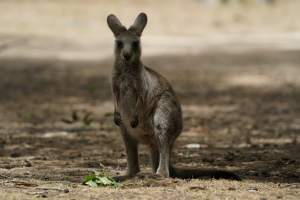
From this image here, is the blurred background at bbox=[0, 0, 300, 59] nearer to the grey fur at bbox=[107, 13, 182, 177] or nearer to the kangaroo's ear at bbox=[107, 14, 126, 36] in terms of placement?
the kangaroo's ear at bbox=[107, 14, 126, 36]

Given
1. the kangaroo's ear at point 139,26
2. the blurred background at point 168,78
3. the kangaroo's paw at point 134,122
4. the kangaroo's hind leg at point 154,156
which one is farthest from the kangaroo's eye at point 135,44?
the blurred background at point 168,78

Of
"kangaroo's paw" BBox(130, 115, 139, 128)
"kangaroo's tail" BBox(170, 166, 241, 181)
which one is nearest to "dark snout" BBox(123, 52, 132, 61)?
"kangaroo's paw" BBox(130, 115, 139, 128)

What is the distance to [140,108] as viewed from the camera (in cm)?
700

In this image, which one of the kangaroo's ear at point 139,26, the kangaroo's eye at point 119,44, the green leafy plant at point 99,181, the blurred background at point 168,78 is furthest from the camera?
the blurred background at point 168,78

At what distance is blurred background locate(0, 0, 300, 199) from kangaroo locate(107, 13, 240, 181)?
1.89 feet

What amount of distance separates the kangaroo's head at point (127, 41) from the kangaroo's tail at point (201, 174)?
96cm

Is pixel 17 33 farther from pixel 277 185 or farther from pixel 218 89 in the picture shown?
pixel 277 185

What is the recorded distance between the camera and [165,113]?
696cm

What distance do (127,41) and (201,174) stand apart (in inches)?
47.6

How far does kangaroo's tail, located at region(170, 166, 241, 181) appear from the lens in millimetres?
6871

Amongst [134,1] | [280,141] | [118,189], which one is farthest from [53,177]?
[134,1]

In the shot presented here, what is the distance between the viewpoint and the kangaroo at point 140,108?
694cm

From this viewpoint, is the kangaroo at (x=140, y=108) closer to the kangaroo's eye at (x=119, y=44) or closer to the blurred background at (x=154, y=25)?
the kangaroo's eye at (x=119, y=44)

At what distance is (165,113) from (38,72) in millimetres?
9859
